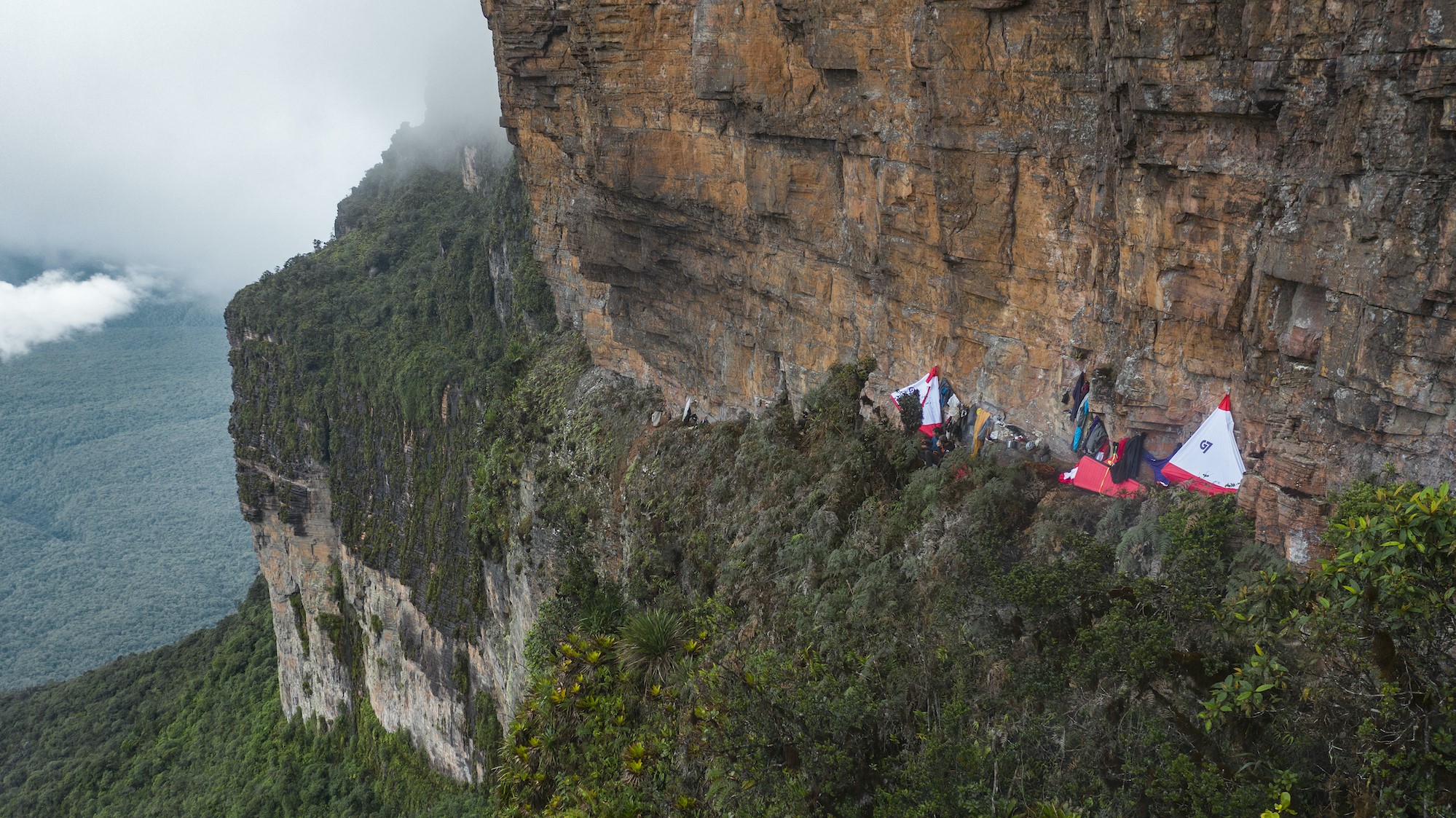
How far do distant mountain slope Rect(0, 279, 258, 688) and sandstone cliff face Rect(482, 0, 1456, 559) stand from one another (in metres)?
72.1

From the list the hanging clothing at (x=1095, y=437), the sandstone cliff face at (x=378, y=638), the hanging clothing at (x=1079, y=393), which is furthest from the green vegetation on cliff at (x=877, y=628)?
the hanging clothing at (x=1079, y=393)

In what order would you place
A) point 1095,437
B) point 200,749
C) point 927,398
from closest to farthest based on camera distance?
point 1095,437 → point 927,398 → point 200,749

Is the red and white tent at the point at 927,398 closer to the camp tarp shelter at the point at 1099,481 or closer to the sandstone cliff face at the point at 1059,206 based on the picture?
the sandstone cliff face at the point at 1059,206

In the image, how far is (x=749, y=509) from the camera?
62.3ft

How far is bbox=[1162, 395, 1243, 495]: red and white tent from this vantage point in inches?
443

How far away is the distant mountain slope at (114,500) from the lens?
8356 centimetres

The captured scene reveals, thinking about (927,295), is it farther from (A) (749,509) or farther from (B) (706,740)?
(B) (706,740)

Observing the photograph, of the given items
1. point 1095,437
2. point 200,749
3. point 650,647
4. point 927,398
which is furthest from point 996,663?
point 200,749

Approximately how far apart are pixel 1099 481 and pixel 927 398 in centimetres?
385

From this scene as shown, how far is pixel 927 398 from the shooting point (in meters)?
16.2

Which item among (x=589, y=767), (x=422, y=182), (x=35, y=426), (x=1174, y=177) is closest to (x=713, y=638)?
(x=589, y=767)

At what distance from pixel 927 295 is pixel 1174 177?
515 centimetres

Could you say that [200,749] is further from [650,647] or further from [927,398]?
[927,398]

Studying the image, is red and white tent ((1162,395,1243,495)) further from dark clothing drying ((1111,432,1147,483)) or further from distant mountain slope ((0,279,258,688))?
distant mountain slope ((0,279,258,688))
